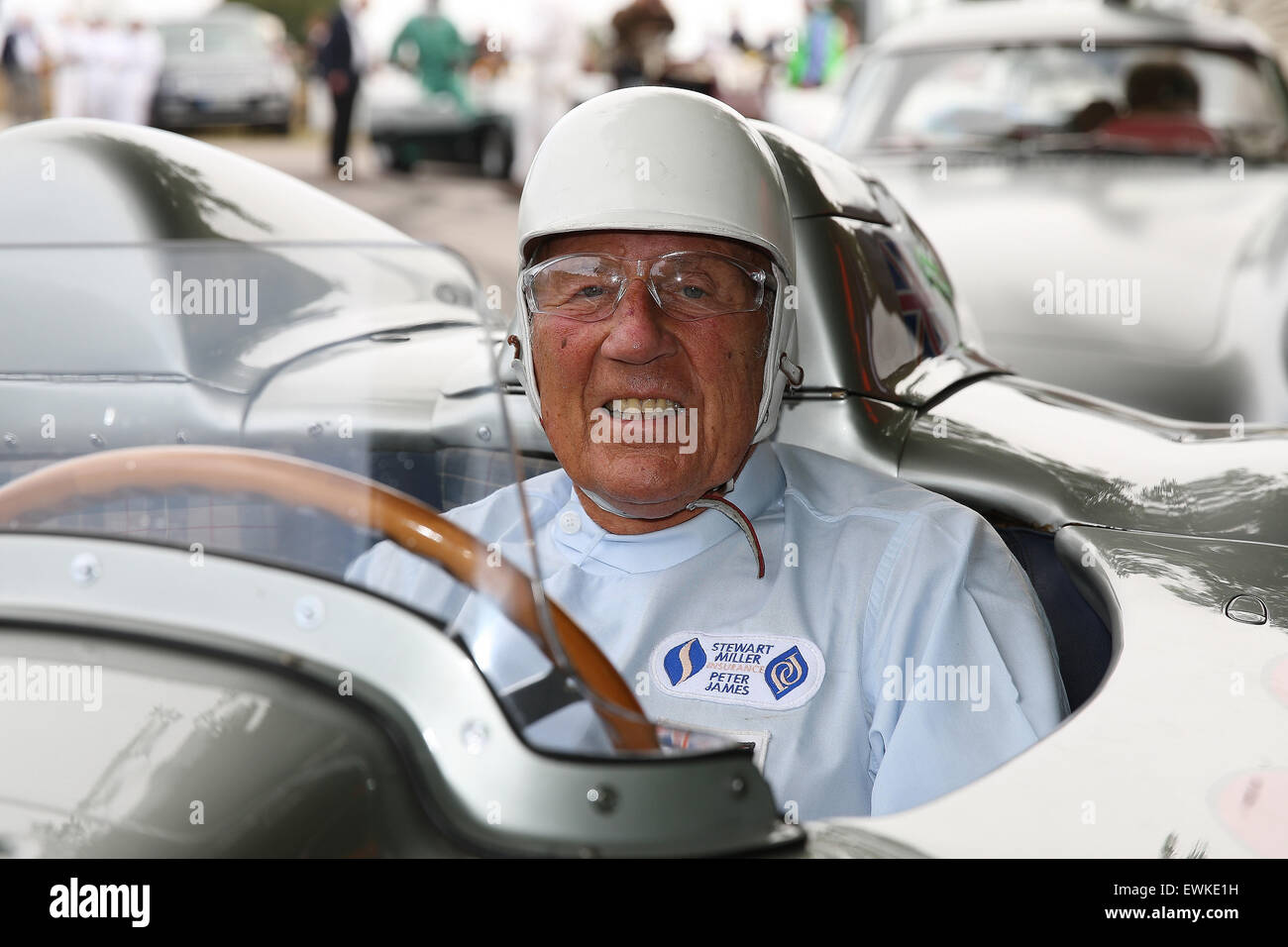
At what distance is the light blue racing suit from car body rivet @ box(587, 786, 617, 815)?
40 centimetres

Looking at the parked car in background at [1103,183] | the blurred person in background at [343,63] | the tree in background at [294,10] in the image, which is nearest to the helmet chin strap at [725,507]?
the parked car in background at [1103,183]

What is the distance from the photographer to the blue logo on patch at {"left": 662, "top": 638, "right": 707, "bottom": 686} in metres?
1.63

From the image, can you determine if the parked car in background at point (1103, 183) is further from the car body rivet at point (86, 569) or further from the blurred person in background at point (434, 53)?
the blurred person in background at point (434, 53)

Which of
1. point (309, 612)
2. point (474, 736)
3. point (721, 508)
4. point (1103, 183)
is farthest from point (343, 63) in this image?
point (474, 736)

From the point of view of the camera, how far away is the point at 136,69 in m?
13.0

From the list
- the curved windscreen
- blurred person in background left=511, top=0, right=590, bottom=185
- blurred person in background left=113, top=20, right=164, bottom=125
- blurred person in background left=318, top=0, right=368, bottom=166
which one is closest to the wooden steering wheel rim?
the curved windscreen

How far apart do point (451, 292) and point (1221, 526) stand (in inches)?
43.6

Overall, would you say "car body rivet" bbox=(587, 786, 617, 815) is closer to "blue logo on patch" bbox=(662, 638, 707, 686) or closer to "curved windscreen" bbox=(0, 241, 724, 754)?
"curved windscreen" bbox=(0, 241, 724, 754)

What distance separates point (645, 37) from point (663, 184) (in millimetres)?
4638

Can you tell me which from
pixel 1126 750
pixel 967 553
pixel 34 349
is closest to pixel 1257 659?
pixel 1126 750

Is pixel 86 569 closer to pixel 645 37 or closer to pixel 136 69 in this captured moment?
pixel 645 37

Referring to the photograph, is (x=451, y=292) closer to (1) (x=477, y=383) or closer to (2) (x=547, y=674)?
(1) (x=477, y=383)

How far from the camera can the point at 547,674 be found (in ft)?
3.51

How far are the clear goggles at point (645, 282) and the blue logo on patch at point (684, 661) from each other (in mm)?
402
